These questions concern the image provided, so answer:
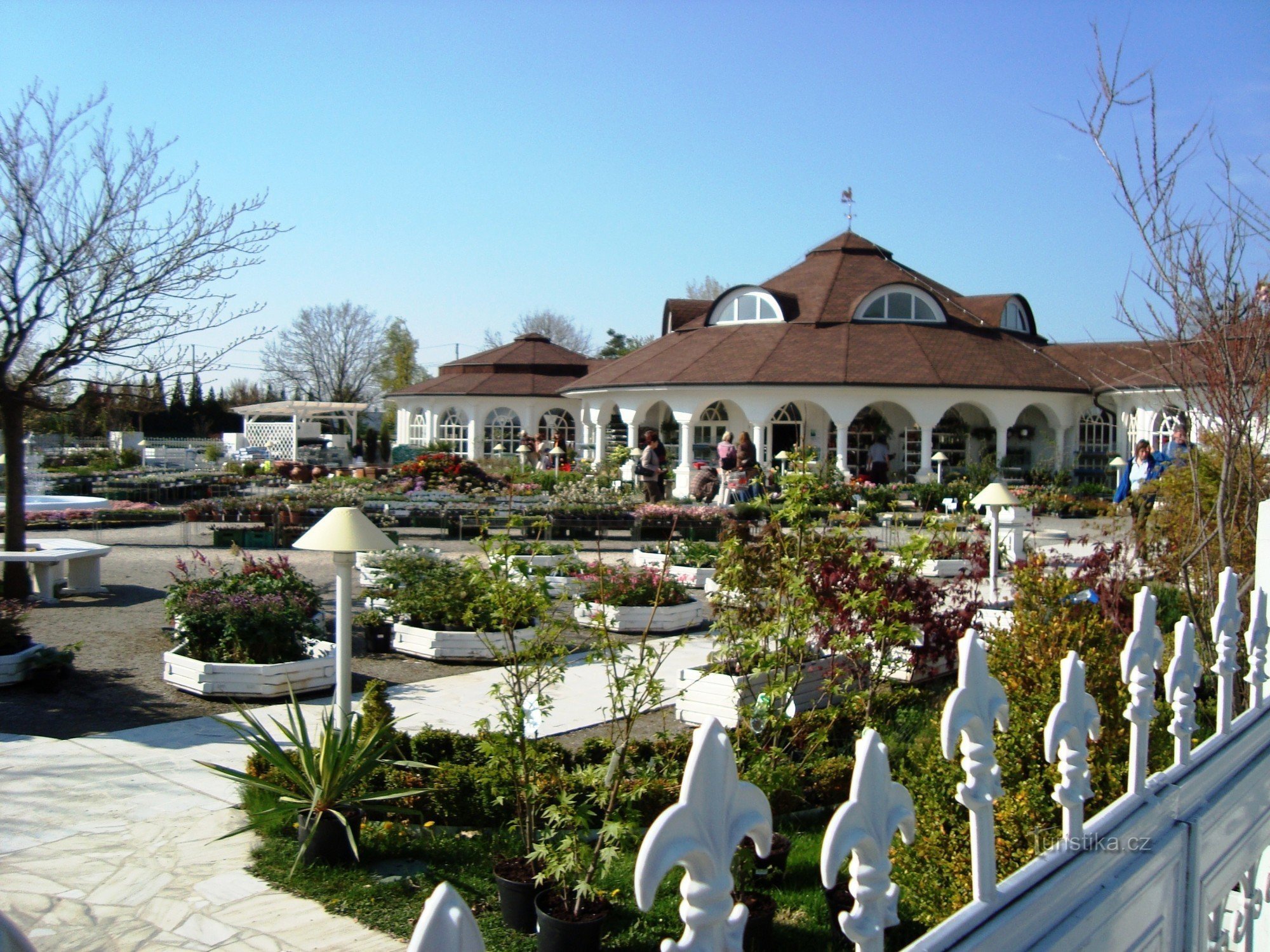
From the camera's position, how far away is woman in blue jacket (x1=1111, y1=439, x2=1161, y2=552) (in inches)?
414

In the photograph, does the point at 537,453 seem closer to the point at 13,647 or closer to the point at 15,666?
the point at 13,647

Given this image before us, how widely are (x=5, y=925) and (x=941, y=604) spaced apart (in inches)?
310

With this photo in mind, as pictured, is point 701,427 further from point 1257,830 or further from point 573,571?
point 1257,830

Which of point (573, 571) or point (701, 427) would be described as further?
point (701, 427)

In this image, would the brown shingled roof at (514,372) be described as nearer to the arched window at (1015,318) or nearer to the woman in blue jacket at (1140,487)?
the arched window at (1015,318)

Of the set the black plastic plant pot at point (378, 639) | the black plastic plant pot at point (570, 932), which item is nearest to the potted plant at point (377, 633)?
the black plastic plant pot at point (378, 639)

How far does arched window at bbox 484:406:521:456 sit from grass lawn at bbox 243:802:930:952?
35.6m

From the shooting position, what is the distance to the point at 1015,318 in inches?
1358

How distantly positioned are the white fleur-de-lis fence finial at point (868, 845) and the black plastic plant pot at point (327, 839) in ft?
12.3

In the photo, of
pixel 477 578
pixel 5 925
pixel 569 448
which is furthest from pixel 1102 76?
pixel 569 448

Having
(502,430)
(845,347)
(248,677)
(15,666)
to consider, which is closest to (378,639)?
(248,677)

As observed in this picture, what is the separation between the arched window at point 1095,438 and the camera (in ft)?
102

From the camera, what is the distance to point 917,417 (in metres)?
Answer: 28.1

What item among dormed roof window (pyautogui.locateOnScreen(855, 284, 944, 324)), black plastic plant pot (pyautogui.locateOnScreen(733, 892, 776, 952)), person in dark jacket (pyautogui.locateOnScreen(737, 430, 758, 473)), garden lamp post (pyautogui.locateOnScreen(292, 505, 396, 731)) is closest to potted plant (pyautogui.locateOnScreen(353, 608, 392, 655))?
garden lamp post (pyautogui.locateOnScreen(292, 505, 396, 731))
